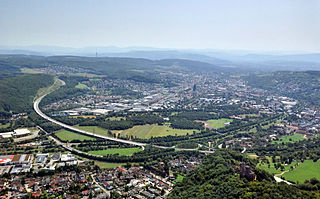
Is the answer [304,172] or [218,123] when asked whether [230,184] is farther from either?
[218,123]

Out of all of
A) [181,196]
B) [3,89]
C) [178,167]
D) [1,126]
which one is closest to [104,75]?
[3,89]

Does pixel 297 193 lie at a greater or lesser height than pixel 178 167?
greater

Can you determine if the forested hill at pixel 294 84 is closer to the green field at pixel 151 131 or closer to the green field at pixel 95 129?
the green field at pixel 151 131

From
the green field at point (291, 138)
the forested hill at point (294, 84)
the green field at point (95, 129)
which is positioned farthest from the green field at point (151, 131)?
the forested hill at point (294, 84)

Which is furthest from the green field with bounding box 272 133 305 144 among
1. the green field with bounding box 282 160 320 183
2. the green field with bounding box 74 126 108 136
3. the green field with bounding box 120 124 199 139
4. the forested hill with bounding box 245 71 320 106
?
the forested hill with bounding box 245 71 320 106

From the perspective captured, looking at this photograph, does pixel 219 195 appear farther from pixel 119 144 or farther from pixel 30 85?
pixel 30 85
